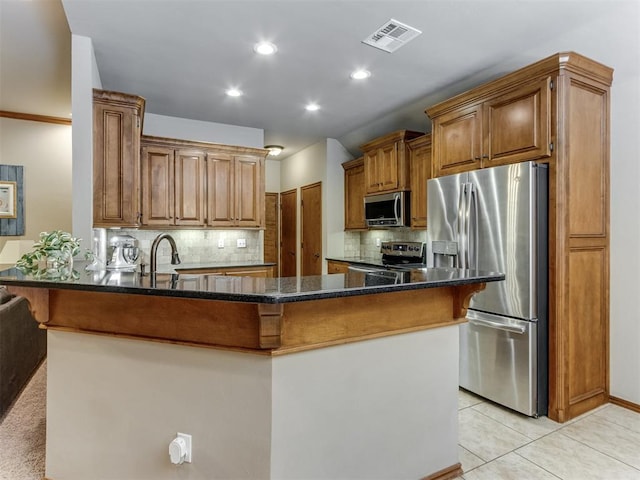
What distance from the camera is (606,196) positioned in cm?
284

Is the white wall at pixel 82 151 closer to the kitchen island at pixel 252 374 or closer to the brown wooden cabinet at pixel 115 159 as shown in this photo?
the brown wooden cabinet at pixel 115 159

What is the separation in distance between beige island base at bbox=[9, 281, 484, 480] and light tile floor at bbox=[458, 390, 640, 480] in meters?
0.36

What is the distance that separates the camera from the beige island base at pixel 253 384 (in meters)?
1.48

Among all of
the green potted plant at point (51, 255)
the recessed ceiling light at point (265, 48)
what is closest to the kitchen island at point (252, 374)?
the green potted plant at point (51, 255)

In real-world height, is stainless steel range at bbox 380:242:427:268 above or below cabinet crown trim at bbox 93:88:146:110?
below

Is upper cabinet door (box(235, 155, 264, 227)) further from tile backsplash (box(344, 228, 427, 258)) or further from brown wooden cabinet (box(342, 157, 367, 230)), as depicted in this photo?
tile backsplash (box(344, 228, 427, 258))

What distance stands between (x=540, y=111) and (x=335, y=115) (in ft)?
8.26

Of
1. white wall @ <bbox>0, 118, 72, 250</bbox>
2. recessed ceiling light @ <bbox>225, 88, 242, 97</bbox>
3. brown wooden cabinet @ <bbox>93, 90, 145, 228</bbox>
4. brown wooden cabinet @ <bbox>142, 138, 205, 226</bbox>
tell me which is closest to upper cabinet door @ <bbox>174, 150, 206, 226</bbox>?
brown wooden cabinet @ <bbox>142, 138, 205, 226</bbox>

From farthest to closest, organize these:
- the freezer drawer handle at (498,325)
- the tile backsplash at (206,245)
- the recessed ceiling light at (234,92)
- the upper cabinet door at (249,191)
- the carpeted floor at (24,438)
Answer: the upper cabinet door at (249,191) < the tile backsplash at (206,245) < the recessed ceiling light at (234,92) < the freezer drawer handle at (498,325) < the carpeted floor at (24,438)

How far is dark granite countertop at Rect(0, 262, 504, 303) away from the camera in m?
1.31

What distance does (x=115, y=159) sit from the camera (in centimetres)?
298

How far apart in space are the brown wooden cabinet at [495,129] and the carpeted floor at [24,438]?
355 cm

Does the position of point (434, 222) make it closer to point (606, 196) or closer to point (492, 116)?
point (492, 116)

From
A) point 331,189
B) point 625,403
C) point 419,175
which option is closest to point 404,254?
point 419,175
